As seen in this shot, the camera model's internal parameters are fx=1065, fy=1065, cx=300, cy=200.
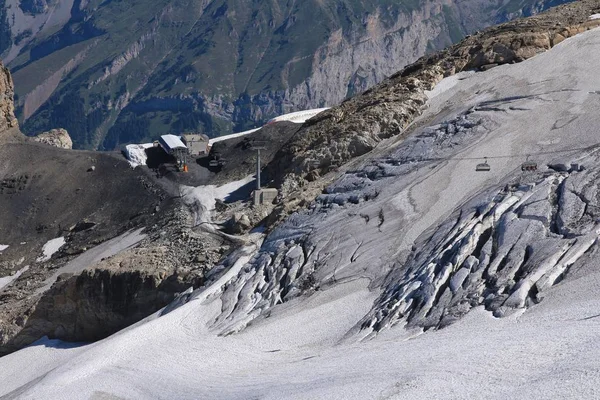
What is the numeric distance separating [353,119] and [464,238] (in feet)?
59.2

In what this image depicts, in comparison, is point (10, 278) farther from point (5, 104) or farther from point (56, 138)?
point (56, 138)

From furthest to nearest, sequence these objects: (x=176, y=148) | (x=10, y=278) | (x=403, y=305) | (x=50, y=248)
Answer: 1. (x=176, y=148)
2. (x=50, y=248)
3. (x=10, y=278)
4. (x=403, y=305)

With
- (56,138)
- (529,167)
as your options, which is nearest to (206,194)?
(529,167)

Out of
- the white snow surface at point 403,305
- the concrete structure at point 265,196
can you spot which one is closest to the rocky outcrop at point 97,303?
the white snow surface at point 403,305

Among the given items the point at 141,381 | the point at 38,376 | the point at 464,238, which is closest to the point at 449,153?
the point at 464,238

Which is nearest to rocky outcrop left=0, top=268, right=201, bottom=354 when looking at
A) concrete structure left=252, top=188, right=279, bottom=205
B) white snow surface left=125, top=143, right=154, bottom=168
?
concrete structure left=252, top=188, right=279, bottom=205

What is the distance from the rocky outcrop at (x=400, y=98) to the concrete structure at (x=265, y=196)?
2.17 ft

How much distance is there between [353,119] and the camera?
170ft

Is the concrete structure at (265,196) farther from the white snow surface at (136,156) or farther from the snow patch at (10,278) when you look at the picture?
the white snow surface at (136,156)

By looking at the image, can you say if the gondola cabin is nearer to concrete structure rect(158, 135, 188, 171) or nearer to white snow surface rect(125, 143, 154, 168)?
concrete structure rect(158, 135, 188, 171)

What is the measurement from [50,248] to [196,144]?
47.5ft

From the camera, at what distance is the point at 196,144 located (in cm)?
7762

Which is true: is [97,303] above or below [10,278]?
above

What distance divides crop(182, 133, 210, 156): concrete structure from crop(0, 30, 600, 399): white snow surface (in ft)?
94.7
